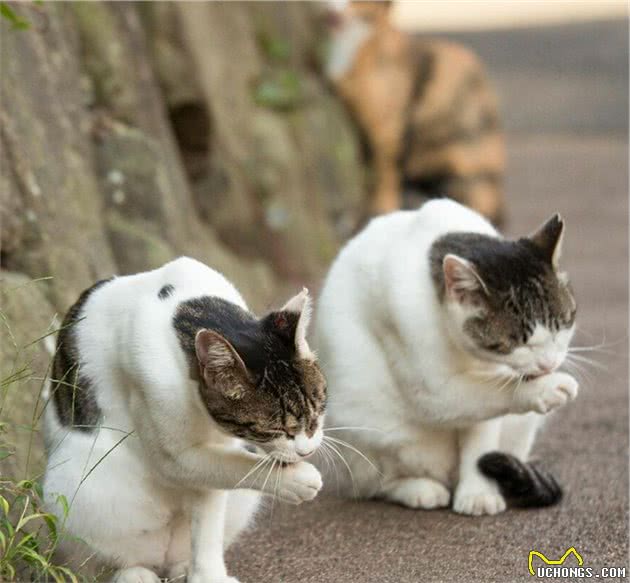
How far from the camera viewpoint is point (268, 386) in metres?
3.44

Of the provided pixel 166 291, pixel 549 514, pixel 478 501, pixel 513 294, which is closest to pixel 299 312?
pixel 166 291

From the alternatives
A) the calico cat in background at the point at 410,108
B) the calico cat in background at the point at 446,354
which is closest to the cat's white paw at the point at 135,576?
the calico cat in background at the point at 446,354

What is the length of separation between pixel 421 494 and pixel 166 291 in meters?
1.53

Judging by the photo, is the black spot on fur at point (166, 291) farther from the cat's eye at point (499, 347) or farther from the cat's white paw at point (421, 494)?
the cat's white paw at point (421, 494)

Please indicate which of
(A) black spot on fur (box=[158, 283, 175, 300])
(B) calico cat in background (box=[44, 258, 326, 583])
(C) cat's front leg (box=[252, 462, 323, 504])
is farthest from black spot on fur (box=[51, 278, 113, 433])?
(C) cat's front leg (box=[252, 462, 323, 504])

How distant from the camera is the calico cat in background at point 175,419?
136 inches

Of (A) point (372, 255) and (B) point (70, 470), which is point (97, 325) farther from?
(A) point (372, 255)

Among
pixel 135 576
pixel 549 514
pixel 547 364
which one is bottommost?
pixel 549 514

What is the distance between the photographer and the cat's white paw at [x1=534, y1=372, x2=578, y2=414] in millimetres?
4293

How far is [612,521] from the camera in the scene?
439 cm

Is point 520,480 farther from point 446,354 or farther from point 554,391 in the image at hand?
point 446,354

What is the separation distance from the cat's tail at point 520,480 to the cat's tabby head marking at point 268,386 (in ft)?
4.14

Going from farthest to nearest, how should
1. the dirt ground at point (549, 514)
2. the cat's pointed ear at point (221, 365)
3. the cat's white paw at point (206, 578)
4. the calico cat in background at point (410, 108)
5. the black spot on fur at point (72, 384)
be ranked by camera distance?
1. the calico cat in background at point (410, 108)
2. the dirt ground at point (549, 514)
3. the black spot on fur at point (72, 384)
4. the cat's white paw at point (206, 578)
5. the cat's pointed ear at point (221, 365)

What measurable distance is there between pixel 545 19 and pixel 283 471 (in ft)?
41.6
